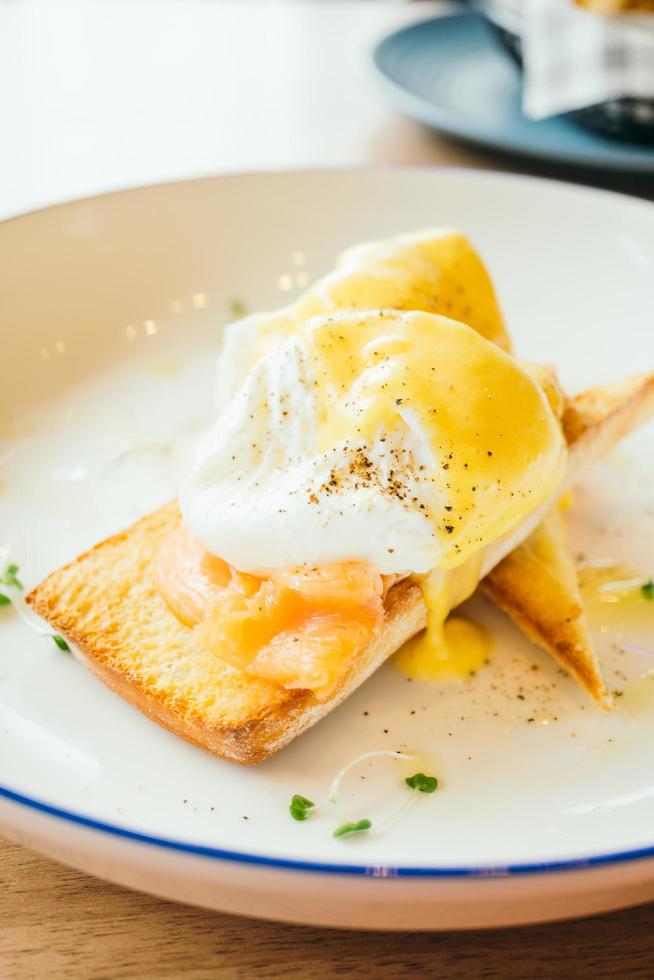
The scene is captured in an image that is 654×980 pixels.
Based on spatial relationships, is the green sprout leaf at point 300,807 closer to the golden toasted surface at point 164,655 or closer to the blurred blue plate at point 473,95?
the golden toasted surface at point 164,655

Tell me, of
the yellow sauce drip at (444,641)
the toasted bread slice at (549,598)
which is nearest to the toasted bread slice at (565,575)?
the toasted bread slice at (549,598)

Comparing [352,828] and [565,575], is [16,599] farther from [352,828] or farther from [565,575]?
[565,575]

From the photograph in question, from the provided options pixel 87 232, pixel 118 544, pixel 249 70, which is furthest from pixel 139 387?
pixel 249 70

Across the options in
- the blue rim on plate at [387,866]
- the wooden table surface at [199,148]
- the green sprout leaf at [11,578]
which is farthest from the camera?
the green sprout leaf at [11,578]

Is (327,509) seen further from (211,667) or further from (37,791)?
(37,791)

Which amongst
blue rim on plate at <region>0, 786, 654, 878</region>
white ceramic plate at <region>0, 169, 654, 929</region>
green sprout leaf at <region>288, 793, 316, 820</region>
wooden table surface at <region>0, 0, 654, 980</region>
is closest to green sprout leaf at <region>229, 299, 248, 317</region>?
white ceramic plate at <region>0, 169, 654, 929</region>
